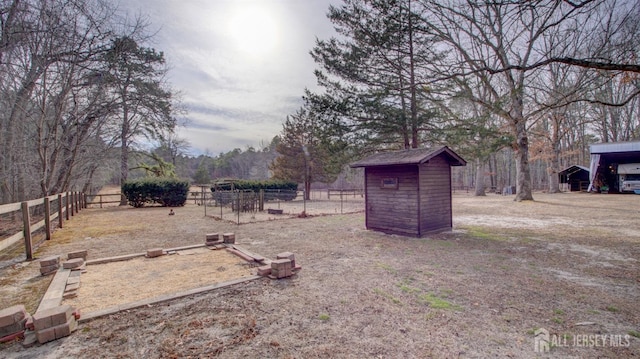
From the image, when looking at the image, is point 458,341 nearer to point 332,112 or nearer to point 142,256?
point 142,256

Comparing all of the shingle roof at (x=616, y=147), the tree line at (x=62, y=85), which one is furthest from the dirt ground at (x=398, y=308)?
the shingle roof at (x=616, y=147)

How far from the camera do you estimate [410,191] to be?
8047 millimetres

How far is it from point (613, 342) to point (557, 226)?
27.4ft

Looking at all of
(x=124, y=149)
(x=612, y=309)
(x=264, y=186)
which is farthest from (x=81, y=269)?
(x=264, y=186)

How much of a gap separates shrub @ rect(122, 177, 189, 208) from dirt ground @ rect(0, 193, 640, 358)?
12245mm

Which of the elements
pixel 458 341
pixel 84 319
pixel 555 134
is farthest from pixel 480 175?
pixel 84 319

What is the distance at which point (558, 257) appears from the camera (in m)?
5.77

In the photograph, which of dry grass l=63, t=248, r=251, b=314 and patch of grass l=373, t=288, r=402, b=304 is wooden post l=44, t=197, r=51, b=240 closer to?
dry grass l=63, t=248, r=251, b=314

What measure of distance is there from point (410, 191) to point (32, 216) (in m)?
14.2

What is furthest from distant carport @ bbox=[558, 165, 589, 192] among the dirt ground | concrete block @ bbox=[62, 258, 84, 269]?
concrete block @ bbox=[62, 258, 84, 269]

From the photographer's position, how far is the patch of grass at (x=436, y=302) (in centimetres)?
350

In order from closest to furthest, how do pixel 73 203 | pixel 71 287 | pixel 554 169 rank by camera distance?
1. pixel 71 287
2. pixel 73 203
3. pixel 554 169

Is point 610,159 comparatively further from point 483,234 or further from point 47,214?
point 47,214

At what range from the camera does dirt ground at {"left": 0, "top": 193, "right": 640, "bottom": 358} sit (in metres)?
2.65
